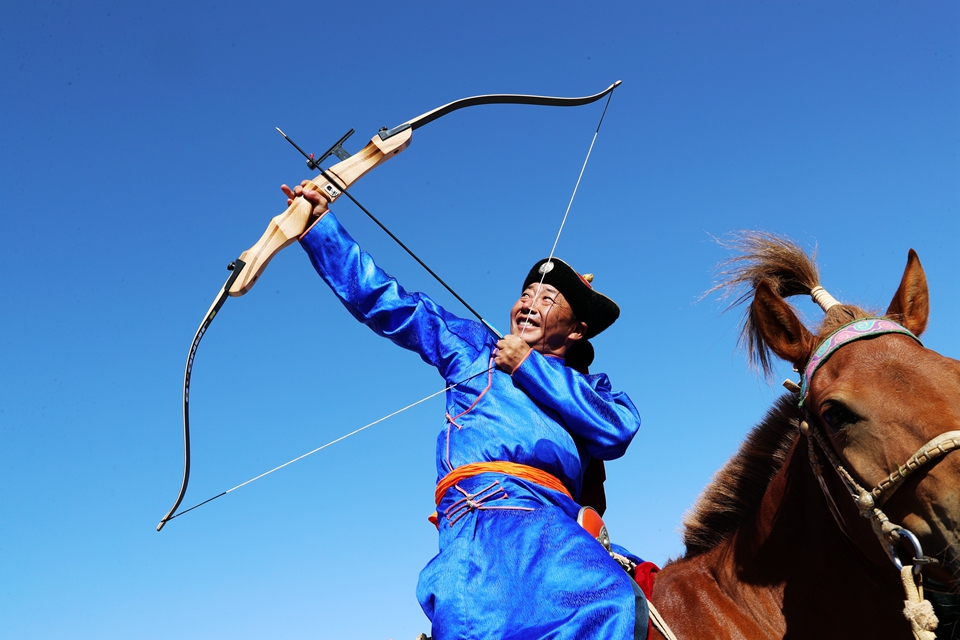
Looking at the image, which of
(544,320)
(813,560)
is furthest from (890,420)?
(544,320)

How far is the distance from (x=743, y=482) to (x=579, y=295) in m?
1.10

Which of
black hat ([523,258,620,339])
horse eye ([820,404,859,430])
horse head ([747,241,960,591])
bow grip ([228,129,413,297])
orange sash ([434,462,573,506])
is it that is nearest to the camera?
horse head ([747,241,960,591])

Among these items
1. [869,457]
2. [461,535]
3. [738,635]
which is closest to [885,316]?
[869,457]

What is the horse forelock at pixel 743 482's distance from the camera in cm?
318

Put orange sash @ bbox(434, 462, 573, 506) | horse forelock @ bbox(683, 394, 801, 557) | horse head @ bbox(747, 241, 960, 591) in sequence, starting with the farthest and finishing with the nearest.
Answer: horse forelock @ bbox(683, 394, 801, 557)
orange sash @ bbox(434, 462, 573, 506)
horse head @ bbox(747, 241, 960, 591)

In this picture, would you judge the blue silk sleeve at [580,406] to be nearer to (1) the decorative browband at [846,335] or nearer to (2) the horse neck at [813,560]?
(2) the horse neck at [813,560]

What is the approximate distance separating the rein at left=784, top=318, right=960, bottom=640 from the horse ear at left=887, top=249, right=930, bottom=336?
192 millimetres

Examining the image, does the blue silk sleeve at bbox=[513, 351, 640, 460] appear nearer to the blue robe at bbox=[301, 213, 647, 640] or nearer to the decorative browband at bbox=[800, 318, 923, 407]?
the blue robe at bbox=[301, 213, 647, 640]

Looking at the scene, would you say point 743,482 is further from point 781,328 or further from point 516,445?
point 516,445

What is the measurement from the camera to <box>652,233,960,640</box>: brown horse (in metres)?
2.31

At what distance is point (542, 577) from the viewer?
8.66 feet

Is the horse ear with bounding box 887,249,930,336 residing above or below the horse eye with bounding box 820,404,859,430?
above

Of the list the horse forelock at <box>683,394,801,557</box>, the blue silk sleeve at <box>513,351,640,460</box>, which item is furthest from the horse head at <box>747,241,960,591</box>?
the blue silk sleeve at <box>513,351,640,460</box>

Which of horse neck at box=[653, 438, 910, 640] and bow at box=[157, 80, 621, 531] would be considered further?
bow at box=[157, 80, 621, 531]
